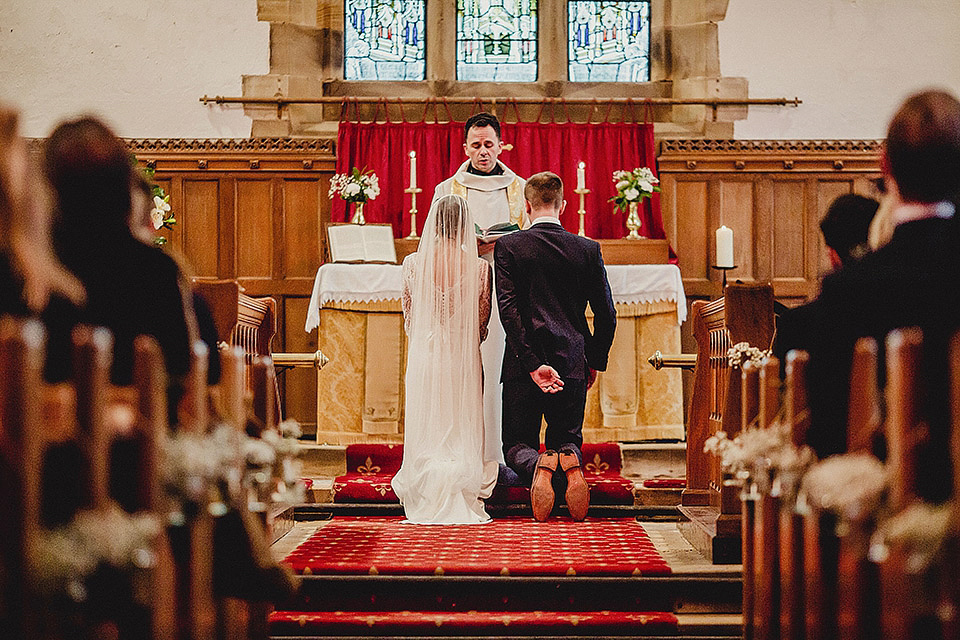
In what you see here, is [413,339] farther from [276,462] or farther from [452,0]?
[452,0]

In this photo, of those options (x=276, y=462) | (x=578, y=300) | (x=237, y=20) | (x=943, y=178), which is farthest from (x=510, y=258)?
(x=237, y=20)

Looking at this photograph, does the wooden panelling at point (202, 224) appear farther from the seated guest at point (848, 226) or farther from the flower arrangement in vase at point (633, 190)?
the seated guest at point (848, 226)

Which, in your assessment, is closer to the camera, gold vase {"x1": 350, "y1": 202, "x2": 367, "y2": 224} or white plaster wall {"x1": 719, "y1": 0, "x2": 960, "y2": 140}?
gold vase {"x1": 350, "y1": 202, "x2": 367, "y2": 224}

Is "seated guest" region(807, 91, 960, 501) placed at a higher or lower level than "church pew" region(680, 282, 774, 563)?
higher

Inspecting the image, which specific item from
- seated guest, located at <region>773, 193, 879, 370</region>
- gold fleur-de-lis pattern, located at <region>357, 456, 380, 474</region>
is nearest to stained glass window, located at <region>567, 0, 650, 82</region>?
gold fleur-de-lis pattern, located at <region>357, 456, 380, 474</region>

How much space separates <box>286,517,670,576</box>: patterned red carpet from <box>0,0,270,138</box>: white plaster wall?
4867 millimetres

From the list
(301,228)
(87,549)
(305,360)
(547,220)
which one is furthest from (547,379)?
(301,228)

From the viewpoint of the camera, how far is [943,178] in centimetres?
252

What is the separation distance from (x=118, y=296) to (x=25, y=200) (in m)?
0.50

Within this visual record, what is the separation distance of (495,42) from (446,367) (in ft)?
16.6

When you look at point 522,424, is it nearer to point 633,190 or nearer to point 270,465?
point 270,465

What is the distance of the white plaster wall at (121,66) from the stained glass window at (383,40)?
112 cm

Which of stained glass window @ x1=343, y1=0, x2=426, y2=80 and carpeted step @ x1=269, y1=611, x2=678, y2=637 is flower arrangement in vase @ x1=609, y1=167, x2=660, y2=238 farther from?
carpeted step @ x1=269, y1=611, x2=678, y2=637

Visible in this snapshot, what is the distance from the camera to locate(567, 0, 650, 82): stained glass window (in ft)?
31.7
